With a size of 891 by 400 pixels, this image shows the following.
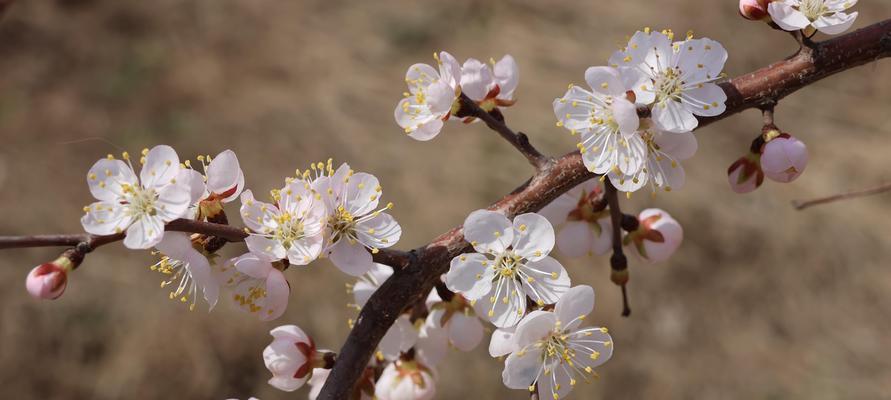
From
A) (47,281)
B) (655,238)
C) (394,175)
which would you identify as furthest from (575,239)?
(394,175)

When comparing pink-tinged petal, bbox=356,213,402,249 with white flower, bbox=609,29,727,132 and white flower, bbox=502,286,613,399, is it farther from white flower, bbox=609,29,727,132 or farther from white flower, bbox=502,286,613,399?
white flower, bbox=609,29,727,132

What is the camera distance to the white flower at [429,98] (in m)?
1.01

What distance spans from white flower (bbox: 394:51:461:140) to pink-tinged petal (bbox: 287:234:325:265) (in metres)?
0.23

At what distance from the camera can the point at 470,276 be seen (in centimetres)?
91

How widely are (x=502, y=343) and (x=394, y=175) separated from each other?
296cm

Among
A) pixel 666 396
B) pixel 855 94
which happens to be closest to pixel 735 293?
pixel 666 396

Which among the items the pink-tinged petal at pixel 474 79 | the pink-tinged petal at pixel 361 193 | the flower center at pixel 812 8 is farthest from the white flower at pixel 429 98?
the flower center at pixel 812 8

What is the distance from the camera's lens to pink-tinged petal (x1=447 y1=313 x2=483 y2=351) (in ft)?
3.61

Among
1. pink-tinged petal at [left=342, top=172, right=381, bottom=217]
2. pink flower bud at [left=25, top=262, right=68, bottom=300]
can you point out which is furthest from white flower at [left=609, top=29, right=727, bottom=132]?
pink flower bud at [left=25, top=262, right=68, bottom=300]

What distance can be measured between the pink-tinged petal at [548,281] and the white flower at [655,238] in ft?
0.94

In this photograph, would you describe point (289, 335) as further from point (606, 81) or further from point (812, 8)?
point (812, 8)

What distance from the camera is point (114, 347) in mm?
3221

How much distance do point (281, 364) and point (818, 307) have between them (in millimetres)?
3053

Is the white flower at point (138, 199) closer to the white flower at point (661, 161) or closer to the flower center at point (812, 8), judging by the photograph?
the white flower at point (661, 161)
